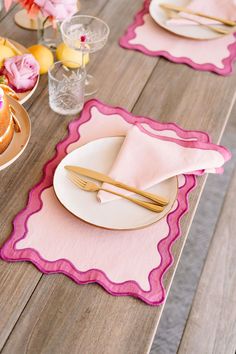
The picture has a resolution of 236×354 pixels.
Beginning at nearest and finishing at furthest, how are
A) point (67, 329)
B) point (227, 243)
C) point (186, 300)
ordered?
point (67, 329)
point (186, 300)
point (227, 243)

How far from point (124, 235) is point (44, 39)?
615mm

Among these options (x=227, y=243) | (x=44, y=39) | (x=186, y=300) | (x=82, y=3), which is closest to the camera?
(x=44, y=39)

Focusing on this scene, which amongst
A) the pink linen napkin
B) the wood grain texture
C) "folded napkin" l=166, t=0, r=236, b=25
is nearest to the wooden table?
the pink linen napkin

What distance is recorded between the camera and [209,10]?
1379mm

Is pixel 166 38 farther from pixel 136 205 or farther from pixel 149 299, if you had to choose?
pixel 149 299

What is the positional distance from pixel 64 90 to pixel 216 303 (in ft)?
2.74

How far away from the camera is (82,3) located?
1402mm

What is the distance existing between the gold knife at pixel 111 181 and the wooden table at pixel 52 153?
0.07 m

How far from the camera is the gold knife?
3.03 ft

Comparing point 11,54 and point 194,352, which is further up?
point 11,54

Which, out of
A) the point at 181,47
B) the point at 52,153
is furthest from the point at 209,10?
the point at 52,153

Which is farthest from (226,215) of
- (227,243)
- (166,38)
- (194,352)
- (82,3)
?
(82,3)

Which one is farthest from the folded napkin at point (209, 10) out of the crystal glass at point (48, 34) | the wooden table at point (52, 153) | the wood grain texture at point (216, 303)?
the wood grain texture at point (216, 303)

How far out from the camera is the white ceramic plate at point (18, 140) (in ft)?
3.07
